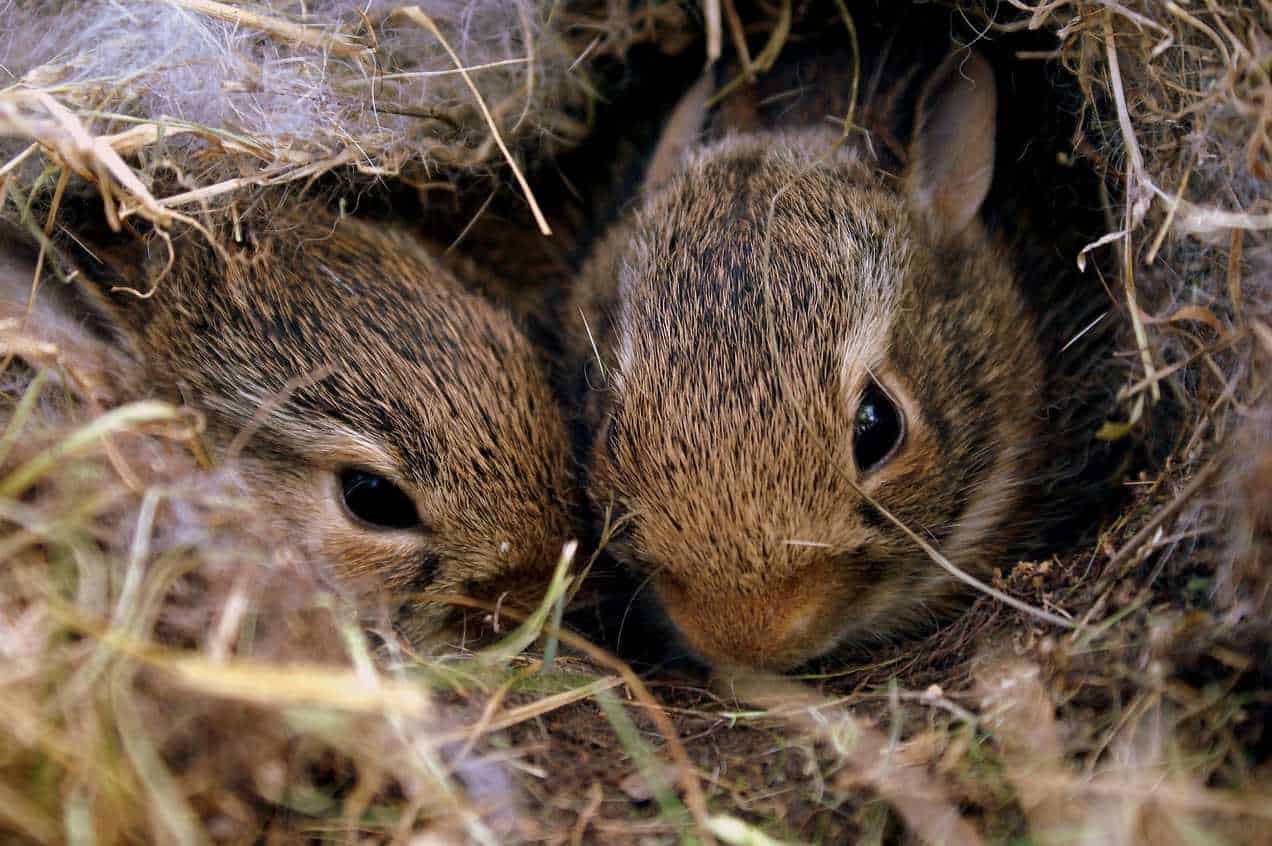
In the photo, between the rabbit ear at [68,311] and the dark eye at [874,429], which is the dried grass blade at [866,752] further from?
the rabbit ear at [68,311]

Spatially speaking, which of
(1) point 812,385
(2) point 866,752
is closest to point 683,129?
(1) point 812,385

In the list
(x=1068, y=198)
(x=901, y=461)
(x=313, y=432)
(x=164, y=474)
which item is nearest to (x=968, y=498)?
(x=901, y=461)

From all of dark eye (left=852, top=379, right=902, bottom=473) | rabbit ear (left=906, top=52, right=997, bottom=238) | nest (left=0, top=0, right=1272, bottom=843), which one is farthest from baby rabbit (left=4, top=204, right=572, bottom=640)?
rabbit ear (left=906, top=52, right=997, bottom=238)

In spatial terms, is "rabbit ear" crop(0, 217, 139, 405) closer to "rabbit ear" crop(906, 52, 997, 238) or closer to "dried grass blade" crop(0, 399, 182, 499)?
"dried grass blade" crop(0, 399, 182, 499)

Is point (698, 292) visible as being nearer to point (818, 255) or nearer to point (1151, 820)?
point (818, 255)

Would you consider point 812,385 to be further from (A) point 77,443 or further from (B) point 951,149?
(A) point 77,443

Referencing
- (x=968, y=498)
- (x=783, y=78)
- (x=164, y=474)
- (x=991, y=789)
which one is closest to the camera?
(x=991, y=789)
